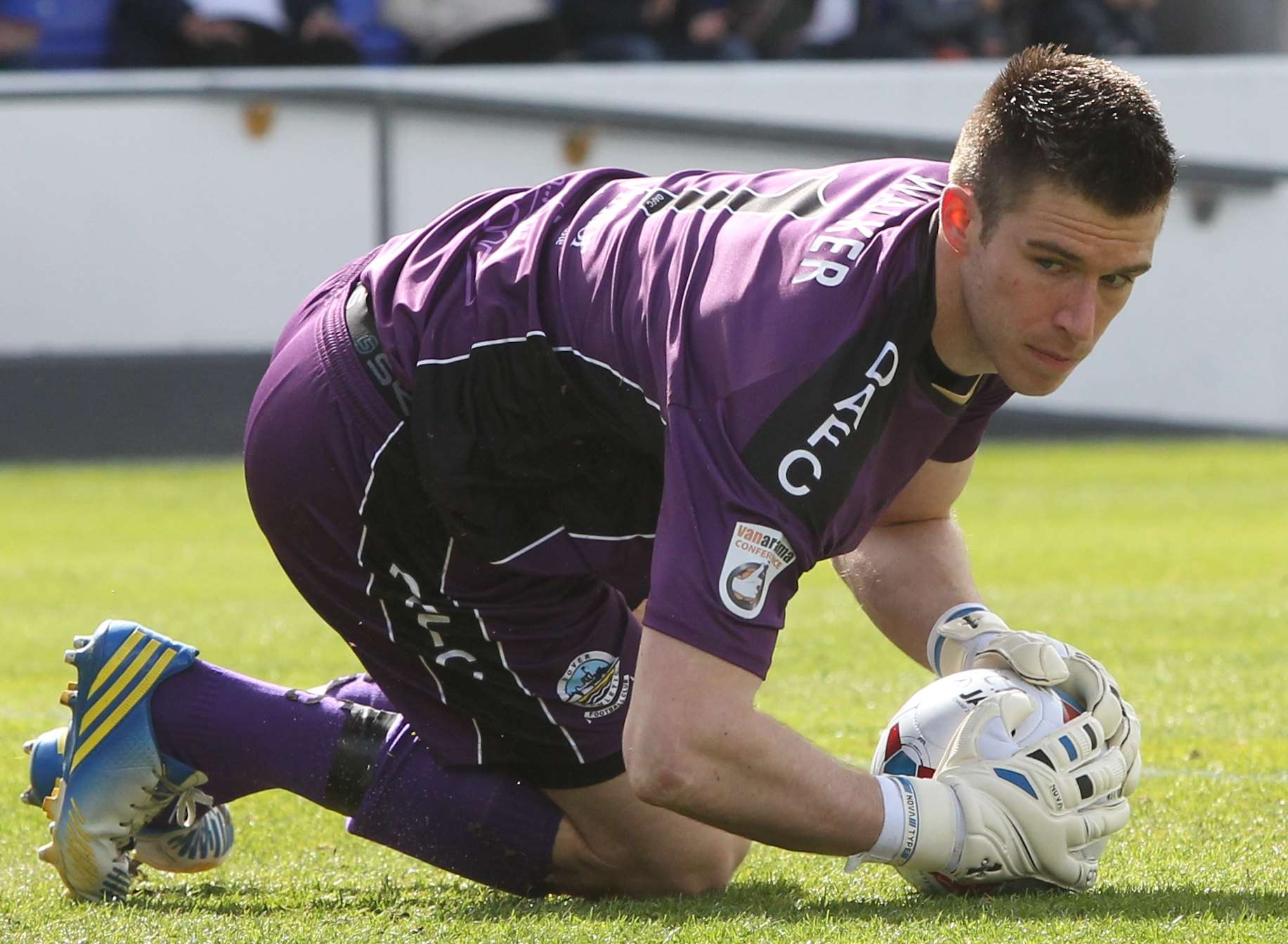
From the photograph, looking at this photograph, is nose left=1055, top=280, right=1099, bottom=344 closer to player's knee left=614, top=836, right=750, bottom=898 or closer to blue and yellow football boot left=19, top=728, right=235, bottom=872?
player's knee left=614, top=836, right=750, bottom=898

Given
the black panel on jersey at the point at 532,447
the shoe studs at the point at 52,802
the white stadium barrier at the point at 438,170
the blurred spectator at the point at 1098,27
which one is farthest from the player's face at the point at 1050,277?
the blurred spectator at the point at 1098,27

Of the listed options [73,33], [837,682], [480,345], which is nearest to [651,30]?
[73,33]

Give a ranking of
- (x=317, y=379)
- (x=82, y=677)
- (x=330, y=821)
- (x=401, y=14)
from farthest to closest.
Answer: (x=401, y=14) < (x=330, y=821) < (x=82, y=677) < (x=317, y=379)

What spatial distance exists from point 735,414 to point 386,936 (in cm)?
106

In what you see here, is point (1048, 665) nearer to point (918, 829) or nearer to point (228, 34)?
point (918, 829)

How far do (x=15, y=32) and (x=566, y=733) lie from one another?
1055 cm

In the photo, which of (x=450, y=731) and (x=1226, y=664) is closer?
(x=450, y=731)

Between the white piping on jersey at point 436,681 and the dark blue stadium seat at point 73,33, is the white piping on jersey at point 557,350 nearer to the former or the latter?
the white piping on jersey at point 436,681

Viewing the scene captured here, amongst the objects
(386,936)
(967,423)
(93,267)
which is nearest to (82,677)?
(386,936)

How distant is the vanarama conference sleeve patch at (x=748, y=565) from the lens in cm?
296

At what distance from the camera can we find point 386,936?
10.6 feet

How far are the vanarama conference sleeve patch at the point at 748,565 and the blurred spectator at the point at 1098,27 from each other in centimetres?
1266

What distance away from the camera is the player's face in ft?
9.65

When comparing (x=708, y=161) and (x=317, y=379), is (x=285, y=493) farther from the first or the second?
(x=708, y=161)
